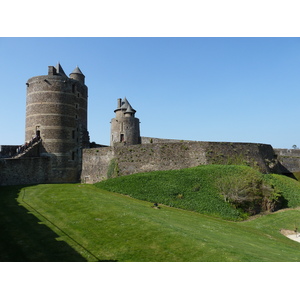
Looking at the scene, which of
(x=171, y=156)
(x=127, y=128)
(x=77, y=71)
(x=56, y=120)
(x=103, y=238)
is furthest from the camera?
(x=127, y=128)

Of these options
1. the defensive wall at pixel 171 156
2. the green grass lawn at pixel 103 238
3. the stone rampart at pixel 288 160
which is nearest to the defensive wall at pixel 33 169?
the defensive wall at pixel 171 156

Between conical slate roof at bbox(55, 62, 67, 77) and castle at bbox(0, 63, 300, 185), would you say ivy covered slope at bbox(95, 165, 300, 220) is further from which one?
conical slate roof at bbox(55, 62, 67, 77)

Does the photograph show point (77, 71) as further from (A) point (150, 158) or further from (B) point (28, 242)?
(B) point (28, 242)

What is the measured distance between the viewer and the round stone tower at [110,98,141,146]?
4578cm

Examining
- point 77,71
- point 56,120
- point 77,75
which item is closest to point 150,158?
point 56,120

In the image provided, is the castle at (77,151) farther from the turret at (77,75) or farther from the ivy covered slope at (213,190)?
the ivy covered slope at (213,190)

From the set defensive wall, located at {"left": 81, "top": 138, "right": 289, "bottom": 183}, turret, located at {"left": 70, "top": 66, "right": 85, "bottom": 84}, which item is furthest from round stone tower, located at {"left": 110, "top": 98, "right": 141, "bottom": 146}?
turret, located at {"left": 70, "top": 66, "right": 85, "bottom": 84}

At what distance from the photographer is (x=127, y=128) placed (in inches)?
1804

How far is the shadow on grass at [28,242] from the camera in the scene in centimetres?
1063

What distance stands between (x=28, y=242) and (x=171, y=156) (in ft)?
83.3

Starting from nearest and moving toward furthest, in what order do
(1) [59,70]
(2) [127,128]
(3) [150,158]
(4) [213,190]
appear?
1. (4) [213,190]
2. (3) [150,158]
3. (1) [59,70]
4. (2) [127,128]

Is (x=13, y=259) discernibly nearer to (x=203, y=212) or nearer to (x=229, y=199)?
(x=203, y=212)

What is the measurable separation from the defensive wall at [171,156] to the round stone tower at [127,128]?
772 cm

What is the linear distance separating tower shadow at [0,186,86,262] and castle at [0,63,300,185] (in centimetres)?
1700
